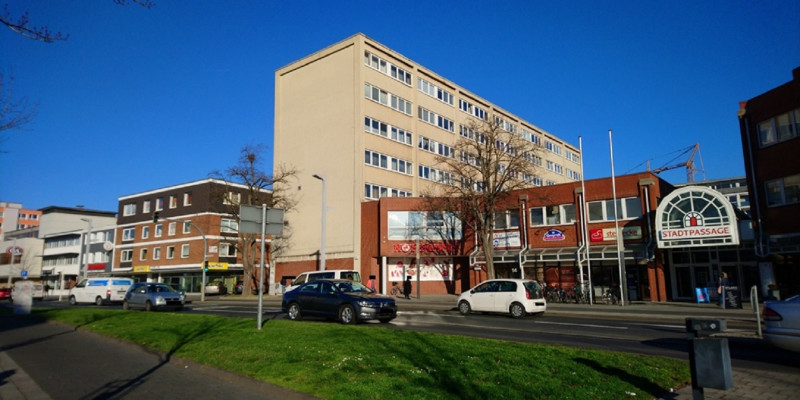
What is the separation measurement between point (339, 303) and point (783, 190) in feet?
81.5

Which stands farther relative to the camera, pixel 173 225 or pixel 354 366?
pixel 173 225

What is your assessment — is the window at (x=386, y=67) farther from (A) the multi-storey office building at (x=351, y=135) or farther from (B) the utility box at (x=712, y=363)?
(B) the utility box at (x=712, y=363)

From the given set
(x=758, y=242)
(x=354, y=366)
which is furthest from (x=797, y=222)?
(x=354, y=366)

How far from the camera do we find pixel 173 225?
196 ft

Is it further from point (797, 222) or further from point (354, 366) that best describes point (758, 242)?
point (354, 366)

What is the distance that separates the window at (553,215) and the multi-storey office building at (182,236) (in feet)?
100

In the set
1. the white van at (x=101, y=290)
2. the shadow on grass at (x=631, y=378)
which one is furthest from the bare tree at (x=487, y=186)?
the shadow on grass at (x=631, y=378)

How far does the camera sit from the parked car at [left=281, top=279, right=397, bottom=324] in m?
16.4

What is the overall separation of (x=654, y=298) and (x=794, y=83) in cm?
1390

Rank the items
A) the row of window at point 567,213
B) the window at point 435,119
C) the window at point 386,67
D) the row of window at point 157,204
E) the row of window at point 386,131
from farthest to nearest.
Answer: the row of window at point 157,204 → the window at point 435,119 → the window at point 386,67 → the row of window at point 386,131 → the row of window at point 567,213

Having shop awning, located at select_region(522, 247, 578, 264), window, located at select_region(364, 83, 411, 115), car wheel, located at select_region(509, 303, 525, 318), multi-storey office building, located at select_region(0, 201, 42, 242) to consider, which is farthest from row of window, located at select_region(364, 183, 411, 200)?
multi-storey office building, located at select_region(0, 201, 42, 242)

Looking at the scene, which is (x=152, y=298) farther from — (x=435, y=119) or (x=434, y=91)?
(x=434, y=91)

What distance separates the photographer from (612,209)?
33.1 m

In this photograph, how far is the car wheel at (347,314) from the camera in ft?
53.7
